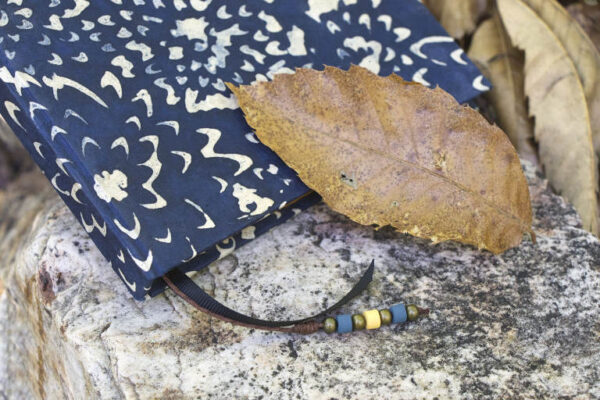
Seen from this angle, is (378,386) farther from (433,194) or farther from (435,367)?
(433,194)

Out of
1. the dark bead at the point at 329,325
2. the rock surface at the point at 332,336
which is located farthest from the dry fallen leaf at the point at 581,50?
the dark bead at the point at 329,325

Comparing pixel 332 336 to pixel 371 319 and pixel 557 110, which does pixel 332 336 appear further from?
pixel 557 110

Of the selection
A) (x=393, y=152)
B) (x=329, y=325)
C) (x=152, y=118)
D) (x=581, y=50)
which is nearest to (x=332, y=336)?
(x=329, y=325)

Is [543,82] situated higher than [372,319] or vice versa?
[543,82]

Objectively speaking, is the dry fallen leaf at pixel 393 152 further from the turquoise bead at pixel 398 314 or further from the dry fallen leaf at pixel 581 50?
the dry fallen leaf at pixel 581 50

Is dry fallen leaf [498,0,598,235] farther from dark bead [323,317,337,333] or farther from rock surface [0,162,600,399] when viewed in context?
dark bead [323,317,337,333]
